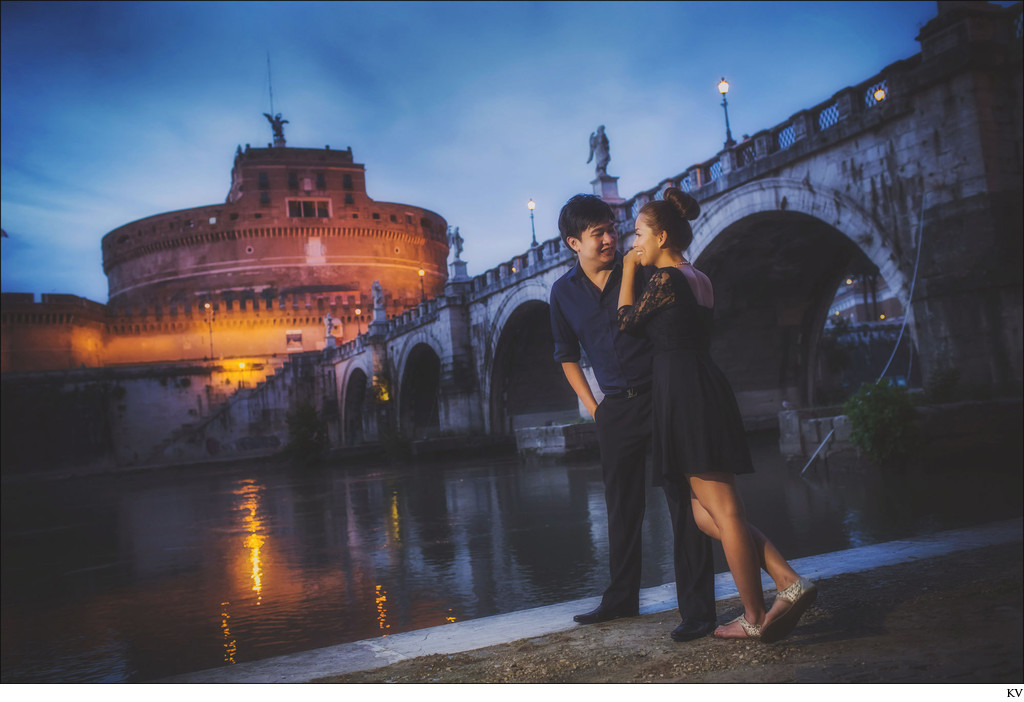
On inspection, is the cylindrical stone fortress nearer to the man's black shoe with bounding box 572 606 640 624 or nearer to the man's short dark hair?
the man's short dark hair

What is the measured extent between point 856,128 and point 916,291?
2999mm

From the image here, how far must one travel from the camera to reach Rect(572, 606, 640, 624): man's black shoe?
291 cm

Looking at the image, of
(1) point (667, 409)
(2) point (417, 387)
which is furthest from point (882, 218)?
(2) point (417, 387)

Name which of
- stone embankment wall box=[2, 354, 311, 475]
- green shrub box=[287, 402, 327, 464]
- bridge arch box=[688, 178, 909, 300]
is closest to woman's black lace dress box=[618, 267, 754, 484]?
bridge arch box=[688, 178, 909, 300]

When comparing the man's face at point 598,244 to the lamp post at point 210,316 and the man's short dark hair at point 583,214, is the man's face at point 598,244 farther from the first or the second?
the lamp post at point 210,316

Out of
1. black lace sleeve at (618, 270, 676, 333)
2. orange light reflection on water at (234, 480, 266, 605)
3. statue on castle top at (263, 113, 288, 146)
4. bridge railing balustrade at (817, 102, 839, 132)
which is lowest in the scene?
orange light reflection on water at (234, 480, 266, 605)

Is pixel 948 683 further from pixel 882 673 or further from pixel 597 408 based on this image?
pixel 597 408

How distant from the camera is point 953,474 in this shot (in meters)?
8.70

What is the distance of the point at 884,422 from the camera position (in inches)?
362

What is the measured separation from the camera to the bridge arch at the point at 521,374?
82.9 ft

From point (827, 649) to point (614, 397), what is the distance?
3.50 feet

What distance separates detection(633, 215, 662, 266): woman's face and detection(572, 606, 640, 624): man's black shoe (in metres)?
1.31

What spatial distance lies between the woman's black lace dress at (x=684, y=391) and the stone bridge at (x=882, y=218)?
29.2ft

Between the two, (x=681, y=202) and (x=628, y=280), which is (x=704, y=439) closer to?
(x=628, y=280)
